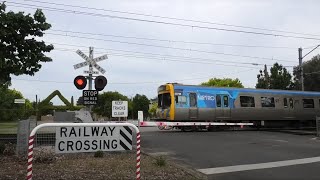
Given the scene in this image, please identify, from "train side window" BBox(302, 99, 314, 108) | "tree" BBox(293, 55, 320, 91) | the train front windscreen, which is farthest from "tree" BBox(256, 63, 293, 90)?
the train front windscreen

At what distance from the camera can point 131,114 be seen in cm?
10669

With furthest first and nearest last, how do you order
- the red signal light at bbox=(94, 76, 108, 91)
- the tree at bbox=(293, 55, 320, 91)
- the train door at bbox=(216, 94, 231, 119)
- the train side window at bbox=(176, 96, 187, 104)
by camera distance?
the tree at bbox=(293, 55, 320, 91) < the train door at bbox=(216, 94, 231, 119) < the train side window at bbox=(176, 96, 187, 104) < the red signal light at bbox=(94, 76, 108, 91)

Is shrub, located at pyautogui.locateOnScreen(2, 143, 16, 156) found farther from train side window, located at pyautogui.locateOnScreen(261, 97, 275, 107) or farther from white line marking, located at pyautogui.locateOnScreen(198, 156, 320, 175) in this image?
train side window, located at pyautogui.locateOnScreen(261, 97, 275, 107)

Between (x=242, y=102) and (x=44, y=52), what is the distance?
65.1ft

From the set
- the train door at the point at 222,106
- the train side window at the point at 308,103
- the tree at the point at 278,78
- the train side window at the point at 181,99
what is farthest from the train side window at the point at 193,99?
the tree at the point at 278,78

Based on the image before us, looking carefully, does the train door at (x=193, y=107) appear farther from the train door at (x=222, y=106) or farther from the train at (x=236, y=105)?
the train door at (x=222, y=106)

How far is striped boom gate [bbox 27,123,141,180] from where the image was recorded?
8.57 meters

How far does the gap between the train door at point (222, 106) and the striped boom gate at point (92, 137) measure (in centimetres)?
2027

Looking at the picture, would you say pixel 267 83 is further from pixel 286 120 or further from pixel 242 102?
pixel 242 102

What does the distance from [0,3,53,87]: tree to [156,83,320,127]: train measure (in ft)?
50.4

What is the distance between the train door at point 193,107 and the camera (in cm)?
2795

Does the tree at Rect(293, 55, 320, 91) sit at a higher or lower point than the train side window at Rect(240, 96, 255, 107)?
higher

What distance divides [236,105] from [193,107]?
3708 mm

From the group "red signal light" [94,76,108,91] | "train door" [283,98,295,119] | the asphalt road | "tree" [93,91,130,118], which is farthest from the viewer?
"tree" [93,91,130,118]
